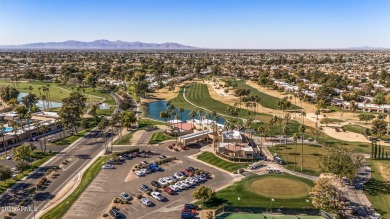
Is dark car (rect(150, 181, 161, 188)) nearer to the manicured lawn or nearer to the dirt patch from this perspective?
the dirt patch

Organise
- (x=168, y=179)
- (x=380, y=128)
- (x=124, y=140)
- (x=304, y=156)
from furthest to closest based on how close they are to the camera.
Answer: (x=124, y=140)
(x=380, y=128)
(x=304, y=156)
(x=168, y=179)

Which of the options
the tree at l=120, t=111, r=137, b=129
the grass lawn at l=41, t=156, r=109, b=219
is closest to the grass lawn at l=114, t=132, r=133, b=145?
the tree at l=120, t=111, r=137, b=129

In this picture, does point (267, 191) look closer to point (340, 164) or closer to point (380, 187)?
point (340, 164)

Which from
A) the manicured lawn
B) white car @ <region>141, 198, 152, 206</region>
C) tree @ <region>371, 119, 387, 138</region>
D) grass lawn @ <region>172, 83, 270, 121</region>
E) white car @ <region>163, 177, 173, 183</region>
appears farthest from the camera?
grass lawn @ <region>172, 83, 270, 121</region>

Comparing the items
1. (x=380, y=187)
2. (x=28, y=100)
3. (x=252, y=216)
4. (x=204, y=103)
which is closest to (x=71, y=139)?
(x=28, y=100)

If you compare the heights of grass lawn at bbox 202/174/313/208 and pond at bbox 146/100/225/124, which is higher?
pond at bbox 146/100/225/124

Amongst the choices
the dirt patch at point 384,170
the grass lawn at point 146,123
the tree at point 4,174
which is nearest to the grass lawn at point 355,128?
the dirt patch at point 384,170

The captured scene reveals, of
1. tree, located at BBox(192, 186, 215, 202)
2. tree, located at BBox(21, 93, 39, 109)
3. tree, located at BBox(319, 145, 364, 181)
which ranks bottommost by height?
tree, located at BBox(192, 186, 215, 202)

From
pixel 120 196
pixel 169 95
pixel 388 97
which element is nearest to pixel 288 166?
pixel 120 196
